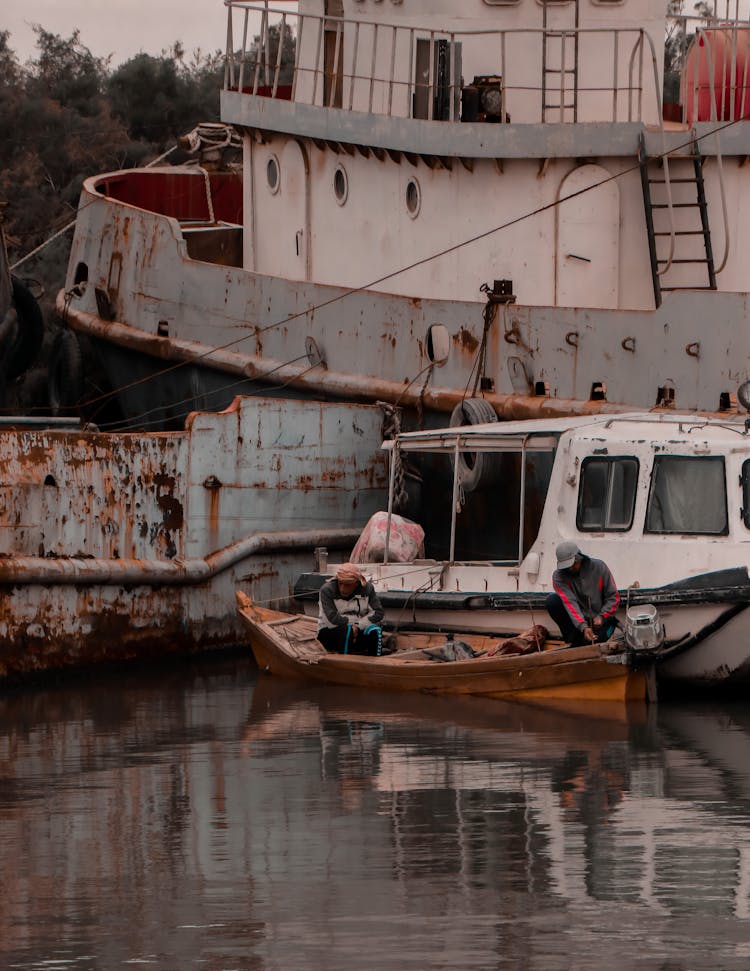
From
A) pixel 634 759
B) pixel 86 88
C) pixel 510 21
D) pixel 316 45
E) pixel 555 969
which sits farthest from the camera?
pixel 86 88

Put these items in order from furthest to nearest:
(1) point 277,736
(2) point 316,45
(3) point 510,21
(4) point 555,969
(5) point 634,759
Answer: (2) point 316,45
(3) point 510,21
(1) point 277,736
(5) point 634,759
(4) point 555,969

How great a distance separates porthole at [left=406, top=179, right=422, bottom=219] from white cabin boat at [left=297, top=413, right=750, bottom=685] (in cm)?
321

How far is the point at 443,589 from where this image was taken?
14.2 metres

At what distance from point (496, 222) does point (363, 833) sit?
25.5ft

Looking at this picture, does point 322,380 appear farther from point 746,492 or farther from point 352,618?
point 746,492

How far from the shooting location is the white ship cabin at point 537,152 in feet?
53.0

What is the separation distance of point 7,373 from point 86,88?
73.6ft

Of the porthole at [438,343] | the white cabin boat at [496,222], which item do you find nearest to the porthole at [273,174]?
the white cabin boat at [496,222]

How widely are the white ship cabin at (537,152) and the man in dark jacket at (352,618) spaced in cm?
368

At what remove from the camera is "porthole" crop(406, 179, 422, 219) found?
17.0 metres

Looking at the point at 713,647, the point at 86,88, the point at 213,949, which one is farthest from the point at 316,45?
the point at 86,88

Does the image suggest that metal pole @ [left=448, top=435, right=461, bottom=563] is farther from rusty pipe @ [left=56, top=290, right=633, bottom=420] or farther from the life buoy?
rusty pipe @ [left=56, top=290, right=633, bottom=420]

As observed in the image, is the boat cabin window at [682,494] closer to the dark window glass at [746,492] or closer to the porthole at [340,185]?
the dark window glass at [746,492]

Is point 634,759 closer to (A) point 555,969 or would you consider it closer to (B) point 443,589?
(B) point 443,589
